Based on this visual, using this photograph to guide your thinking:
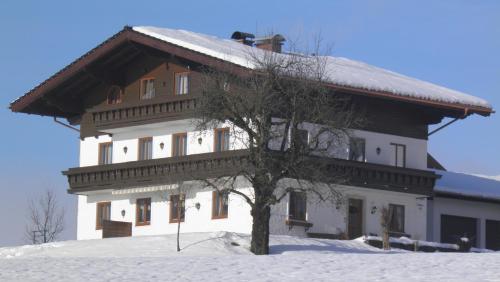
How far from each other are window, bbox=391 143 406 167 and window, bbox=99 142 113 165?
11.8 meters

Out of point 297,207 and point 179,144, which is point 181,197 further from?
point 179,144

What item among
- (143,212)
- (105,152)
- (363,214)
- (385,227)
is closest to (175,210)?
(143,212)

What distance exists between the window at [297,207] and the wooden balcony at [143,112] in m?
5.13

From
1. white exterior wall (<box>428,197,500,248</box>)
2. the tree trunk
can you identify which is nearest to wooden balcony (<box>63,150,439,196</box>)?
white exterior wall (<box>428,197,500,248</box>)

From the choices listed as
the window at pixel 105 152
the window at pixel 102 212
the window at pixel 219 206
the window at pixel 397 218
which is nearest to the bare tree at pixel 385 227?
the window at pixel 397 218

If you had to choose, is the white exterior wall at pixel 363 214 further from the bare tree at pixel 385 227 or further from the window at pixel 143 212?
the window at pixel 143 212

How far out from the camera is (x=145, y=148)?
5612cm

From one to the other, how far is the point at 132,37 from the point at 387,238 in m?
13.0

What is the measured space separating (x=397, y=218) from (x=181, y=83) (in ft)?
33.4

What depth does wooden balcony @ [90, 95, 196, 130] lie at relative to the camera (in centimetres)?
5338

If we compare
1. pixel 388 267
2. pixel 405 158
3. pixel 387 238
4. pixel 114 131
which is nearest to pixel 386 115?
pixel 405 158

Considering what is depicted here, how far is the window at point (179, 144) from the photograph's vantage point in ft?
178

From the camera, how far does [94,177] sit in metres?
56.6

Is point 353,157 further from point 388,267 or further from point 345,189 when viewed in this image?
point 388,267
